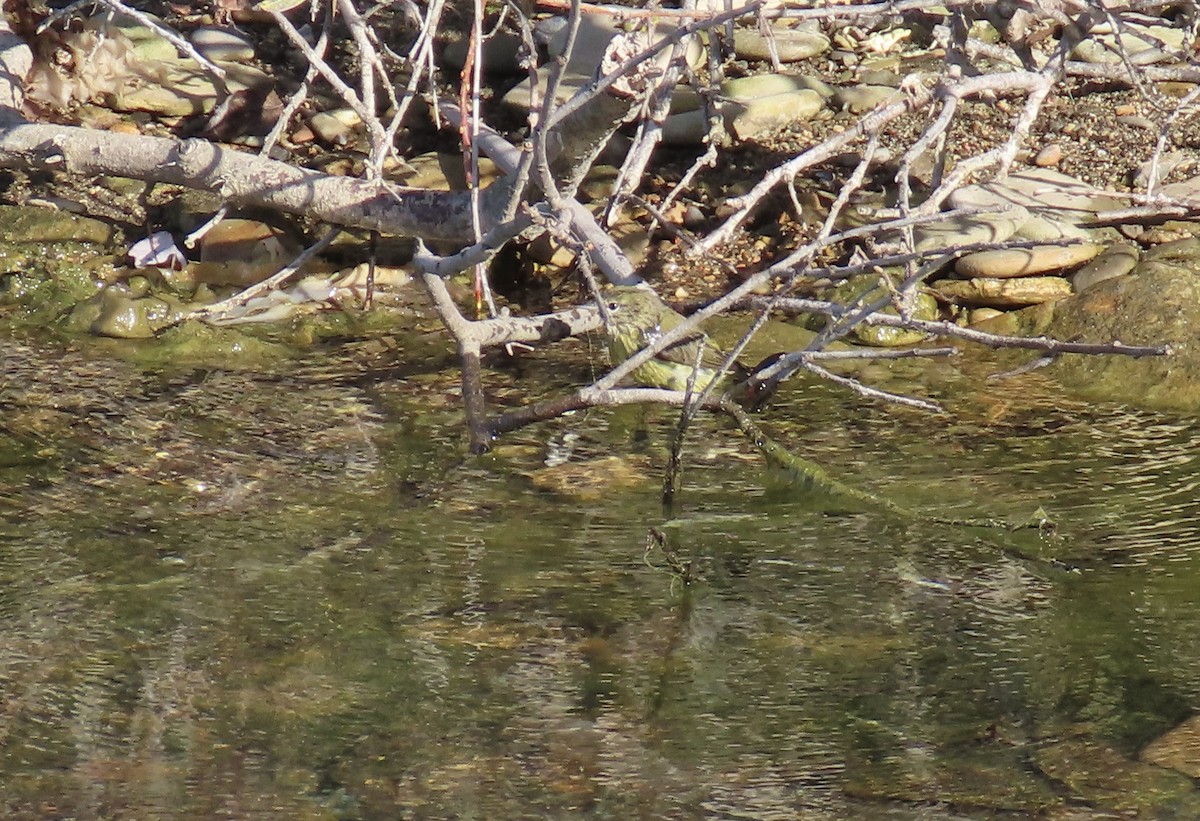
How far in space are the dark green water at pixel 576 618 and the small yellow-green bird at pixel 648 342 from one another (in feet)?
0.47

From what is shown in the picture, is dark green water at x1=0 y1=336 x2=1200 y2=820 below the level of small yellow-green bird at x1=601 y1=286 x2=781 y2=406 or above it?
below

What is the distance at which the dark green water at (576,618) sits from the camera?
8.11ft

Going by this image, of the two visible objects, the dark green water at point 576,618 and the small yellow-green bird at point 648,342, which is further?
the small yellow-green bird at point 648,342

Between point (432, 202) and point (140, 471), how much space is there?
106cm

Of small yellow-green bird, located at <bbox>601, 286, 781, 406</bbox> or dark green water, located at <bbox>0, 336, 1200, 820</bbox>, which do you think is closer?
dark green water, located at <bbox>0, 336, 1200, 820</bbox>

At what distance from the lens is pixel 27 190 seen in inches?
207

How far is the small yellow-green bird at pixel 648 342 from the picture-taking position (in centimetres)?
375

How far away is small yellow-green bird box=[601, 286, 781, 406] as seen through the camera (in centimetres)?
375

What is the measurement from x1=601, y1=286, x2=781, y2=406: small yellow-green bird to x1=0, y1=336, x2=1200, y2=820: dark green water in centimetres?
14

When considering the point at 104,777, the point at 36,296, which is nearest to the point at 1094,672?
the point at 104,777

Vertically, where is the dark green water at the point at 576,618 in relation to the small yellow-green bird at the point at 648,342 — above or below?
below

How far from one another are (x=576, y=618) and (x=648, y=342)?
0.96 m

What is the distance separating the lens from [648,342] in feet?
12.3

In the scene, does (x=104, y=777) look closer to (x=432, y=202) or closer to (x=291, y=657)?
(x=291, y=657)
